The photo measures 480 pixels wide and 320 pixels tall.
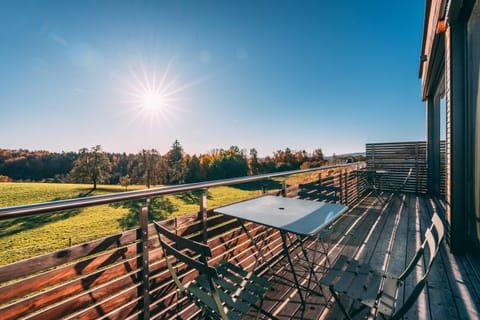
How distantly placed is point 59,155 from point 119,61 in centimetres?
4872

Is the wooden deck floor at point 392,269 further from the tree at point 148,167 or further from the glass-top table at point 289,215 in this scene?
the tree at point 148,167

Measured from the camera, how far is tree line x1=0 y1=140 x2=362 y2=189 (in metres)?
41.2

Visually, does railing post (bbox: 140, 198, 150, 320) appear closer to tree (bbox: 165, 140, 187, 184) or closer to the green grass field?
the green grass field

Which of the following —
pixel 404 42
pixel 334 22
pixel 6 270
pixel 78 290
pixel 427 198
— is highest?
pixel 334 22

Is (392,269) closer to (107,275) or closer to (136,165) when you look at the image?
(107,275)

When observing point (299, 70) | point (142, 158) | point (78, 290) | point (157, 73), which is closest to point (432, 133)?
point (299, 70)

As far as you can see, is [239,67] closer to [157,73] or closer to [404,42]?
[157,73]

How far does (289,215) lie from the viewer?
1748 mm

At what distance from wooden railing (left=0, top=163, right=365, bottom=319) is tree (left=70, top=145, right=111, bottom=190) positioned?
4788 centimetres

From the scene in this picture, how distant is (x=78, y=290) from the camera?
1215mm

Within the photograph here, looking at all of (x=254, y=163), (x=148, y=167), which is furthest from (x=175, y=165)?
(x=254, y=163)

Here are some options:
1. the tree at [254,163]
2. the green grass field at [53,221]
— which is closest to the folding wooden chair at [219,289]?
the green grass field at [53,221]

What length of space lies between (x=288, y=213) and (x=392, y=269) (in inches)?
69.0

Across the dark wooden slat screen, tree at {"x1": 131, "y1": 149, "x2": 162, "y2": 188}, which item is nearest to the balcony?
the dark wooden slat screen
